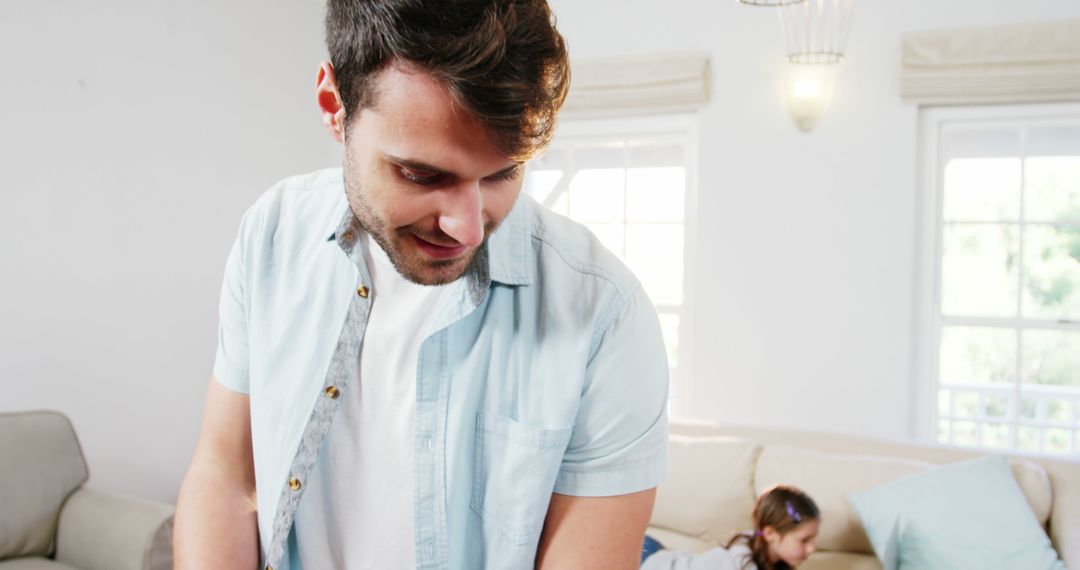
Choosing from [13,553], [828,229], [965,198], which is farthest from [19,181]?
[965,198]

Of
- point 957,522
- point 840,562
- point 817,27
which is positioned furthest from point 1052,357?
point 817,27

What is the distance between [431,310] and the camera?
108 cm

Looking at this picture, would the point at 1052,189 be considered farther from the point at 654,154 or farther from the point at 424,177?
the point at 424,177

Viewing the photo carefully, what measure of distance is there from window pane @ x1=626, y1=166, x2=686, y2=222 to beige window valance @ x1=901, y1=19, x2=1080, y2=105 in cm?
120

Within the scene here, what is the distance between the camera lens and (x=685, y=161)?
4.71 metres

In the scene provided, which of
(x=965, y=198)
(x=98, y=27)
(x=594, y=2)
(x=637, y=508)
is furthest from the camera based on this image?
(x=594, y=2)

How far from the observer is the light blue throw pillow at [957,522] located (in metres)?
2.99

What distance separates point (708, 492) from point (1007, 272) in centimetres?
192

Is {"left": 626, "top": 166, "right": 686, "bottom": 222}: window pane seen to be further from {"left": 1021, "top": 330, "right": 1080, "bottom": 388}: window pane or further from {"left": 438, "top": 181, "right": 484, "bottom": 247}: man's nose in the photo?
{"left": 438, "top": 181, "right": 484, "bottom": 247}: man's nose

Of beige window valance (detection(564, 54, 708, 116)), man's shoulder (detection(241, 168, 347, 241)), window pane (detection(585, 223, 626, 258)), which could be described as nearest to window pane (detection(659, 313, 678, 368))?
window pane (detection(585, 223, 626, 258))

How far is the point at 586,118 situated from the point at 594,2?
0.62 m

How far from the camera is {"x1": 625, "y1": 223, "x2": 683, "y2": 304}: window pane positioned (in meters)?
4.79

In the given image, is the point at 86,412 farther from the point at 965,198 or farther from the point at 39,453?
the point at 965,198

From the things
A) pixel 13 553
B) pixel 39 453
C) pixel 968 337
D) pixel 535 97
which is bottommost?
pixel 13 553
